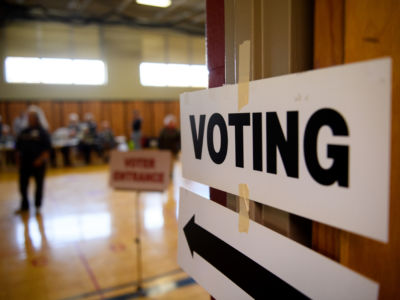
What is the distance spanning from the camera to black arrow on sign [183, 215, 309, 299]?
2.38 ft

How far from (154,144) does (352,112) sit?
50.9ft

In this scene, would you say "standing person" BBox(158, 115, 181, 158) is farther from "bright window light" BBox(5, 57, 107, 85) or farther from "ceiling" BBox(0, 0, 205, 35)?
"bright window light" BBox(5, 57, 107, 85)

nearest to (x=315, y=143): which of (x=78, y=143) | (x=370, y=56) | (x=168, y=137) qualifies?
(x=370, y=56)

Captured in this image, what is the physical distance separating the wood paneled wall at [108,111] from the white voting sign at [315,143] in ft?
50.1

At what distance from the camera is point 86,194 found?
7090mm

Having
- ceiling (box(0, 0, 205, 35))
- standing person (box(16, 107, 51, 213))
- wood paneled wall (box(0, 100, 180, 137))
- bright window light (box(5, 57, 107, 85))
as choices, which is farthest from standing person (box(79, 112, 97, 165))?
standing person (box(16, 107, 51, 213))

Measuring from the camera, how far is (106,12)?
1324 cm

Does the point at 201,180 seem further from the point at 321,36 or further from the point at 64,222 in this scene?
the point at 64,222

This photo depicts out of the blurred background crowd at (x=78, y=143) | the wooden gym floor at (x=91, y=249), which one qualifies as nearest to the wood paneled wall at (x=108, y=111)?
the blurred background crowd at (x=78, y=143)

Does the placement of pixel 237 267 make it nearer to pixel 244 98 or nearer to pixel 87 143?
pixel 244 98

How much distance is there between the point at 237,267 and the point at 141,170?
2503 mm

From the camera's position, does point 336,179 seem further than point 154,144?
No

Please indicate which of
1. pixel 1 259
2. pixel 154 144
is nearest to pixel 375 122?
pixel 1 259

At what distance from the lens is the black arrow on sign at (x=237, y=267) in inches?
28.6
